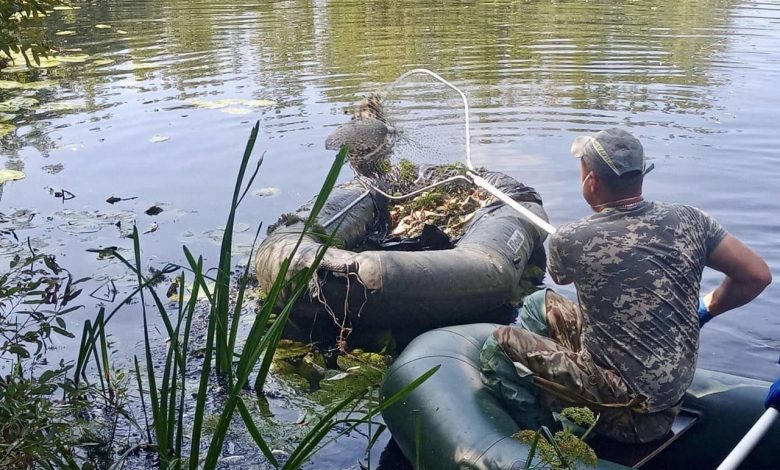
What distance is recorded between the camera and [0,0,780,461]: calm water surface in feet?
21.7

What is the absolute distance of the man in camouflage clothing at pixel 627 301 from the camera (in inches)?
126

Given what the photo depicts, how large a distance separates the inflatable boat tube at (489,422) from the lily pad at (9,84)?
9501 millimetres

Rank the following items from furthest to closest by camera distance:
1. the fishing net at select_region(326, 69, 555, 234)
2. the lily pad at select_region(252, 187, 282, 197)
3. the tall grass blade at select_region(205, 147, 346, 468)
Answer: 1. the lily pad at select_region(252, 187, 282, 197)
2. the fishing net at select_region(326, 69, 555, 234)
3. the tall grass blade at select_region(205, 147, 346, 468)

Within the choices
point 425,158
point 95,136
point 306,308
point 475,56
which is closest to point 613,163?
point 306,308

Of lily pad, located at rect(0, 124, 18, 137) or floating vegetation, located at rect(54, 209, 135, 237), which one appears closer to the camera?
floating vegetation, located at rect(54, 209, 135, 237)

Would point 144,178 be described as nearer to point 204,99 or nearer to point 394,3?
point 204,99

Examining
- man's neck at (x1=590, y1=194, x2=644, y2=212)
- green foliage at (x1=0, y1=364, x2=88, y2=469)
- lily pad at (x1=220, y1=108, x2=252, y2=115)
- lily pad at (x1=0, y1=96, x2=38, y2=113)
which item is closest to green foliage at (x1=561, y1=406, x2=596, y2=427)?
man's neck at (x1=590, y1=194, x2=644, y2=212)

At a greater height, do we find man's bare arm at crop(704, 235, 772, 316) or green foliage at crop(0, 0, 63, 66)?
green foliage at crop(0, 0, 63, 66)

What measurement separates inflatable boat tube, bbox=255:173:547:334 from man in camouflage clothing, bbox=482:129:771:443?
1256 mm

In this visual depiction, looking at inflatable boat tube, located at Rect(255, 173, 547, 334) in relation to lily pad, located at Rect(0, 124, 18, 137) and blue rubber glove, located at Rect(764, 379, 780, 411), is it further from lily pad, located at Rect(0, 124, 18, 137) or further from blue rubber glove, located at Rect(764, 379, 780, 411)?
lily pad, located at Rect(0, 124, 18, 137)

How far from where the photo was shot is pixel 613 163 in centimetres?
326

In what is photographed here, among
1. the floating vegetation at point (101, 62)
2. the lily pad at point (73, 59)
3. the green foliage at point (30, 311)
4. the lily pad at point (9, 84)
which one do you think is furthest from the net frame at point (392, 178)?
the lily pad at point (73, 59)

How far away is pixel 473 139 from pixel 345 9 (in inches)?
373

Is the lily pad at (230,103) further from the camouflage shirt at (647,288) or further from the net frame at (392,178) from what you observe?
the camouflage shirt at (647,288)
